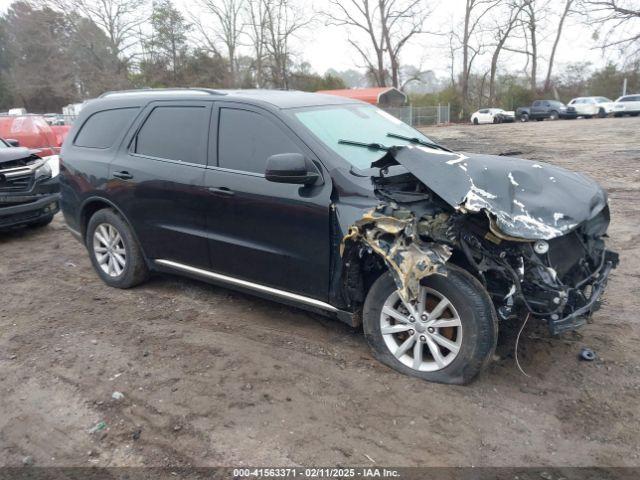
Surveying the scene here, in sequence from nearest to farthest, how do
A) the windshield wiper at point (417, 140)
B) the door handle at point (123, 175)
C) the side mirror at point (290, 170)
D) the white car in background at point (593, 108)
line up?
the side mirror at point (290, 170) → the windshield wiper at point (417, 140) → the door handle at point (123, 175) → the white car in background at point (593, 108)

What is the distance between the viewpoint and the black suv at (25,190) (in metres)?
6.93

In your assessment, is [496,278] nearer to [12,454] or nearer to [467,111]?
[12,454]

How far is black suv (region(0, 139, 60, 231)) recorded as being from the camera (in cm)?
693

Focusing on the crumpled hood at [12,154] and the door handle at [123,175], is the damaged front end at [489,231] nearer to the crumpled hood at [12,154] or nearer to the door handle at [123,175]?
the door handle at [123,175]

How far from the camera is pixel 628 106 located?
32938mm

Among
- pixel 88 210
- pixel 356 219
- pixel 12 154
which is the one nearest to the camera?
pixel 356 219

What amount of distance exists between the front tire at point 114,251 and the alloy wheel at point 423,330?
2.61 metres

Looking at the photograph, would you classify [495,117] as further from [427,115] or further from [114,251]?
[114,251]

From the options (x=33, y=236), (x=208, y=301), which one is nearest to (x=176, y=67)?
(x=33, y=236)

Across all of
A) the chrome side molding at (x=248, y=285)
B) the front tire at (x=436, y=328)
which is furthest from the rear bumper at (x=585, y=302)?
the chrome side molding at (x=248, y=285)

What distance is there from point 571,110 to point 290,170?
37.7m

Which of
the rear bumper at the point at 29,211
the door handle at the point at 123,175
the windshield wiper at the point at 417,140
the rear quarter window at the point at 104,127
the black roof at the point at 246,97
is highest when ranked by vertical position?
the black roof at the point at 246,97

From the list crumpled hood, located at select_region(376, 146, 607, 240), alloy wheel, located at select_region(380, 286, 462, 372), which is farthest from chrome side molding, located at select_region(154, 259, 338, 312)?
crumpled hood, located at select_region(376, 146, 607, 240)

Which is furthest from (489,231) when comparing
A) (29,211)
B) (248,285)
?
(29,211)
